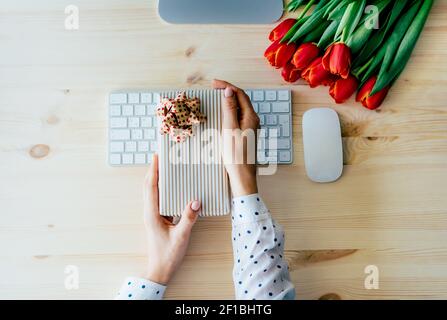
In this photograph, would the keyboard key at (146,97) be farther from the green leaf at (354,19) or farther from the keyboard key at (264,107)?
the green leaf at (354,19)

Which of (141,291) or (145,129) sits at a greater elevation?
(145,129)

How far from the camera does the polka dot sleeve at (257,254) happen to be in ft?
2.72

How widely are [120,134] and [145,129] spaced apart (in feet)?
0.15

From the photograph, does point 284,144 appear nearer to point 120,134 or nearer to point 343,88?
point 343,88

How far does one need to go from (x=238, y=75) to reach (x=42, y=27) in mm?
380

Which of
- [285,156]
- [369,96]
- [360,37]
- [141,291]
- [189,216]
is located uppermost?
[360,37]

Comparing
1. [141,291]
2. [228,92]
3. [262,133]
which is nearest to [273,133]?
[262,133]

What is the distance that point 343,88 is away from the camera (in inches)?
35.9

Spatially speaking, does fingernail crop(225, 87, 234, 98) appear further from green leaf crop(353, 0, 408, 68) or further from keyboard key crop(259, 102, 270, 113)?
green leaf crop(353, 0, 408, 68)

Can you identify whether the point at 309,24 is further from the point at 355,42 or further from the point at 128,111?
the point at 128,111

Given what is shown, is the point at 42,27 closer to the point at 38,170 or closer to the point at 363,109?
the point at 38,170

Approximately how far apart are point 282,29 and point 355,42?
0.44 feet

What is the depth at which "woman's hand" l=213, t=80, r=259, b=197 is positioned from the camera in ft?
2.82

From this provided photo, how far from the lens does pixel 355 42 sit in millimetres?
903
